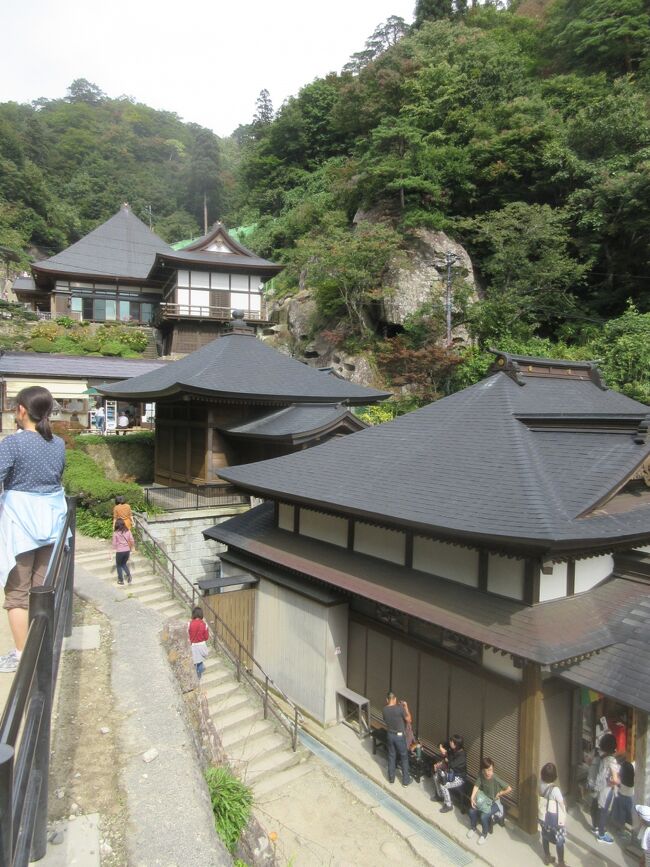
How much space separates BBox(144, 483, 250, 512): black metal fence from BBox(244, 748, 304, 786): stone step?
27.7 feet

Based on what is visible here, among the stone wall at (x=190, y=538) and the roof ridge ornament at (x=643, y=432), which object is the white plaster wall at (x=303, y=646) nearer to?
the stone wall at (x=190, y=538)

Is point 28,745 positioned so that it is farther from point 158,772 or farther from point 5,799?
point 158,772

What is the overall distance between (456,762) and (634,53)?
1565 inches

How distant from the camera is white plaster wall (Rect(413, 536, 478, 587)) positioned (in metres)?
8.28

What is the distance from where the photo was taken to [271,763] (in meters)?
9.05

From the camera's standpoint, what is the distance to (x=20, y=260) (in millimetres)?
48375

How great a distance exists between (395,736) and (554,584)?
143 inches

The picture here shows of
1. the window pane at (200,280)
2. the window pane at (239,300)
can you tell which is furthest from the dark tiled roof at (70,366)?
the window pane at (239,300)

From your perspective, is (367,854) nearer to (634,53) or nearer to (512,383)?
(512,383)

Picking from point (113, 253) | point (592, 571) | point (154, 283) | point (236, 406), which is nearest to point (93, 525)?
point (236, 406)

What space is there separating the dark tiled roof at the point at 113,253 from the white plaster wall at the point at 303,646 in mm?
33080

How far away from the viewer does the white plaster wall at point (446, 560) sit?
828 centimetres

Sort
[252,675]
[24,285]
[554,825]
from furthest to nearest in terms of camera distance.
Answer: [24,285] → [252,675] → [554,825]

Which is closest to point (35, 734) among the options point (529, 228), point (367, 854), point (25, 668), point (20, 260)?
point (25, 668)
